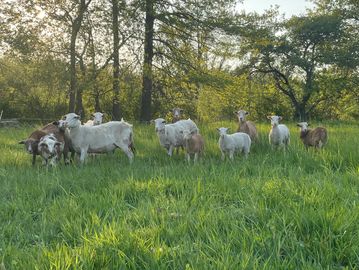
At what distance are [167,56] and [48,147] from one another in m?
11.7

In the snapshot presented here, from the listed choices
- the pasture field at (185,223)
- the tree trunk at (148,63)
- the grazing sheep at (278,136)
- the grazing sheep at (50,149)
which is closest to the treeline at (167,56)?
the tree trunk at (148,63)

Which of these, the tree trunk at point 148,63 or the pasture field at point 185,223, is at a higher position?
the tree trunk at point 148,63

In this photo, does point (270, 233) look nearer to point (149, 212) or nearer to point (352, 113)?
point (149, 212)

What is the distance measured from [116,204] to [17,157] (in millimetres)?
6286

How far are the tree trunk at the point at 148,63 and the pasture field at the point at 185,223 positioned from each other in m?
13.0

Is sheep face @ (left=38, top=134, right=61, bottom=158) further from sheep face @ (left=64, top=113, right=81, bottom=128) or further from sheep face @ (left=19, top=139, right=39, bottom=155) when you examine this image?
sheep face @ (left=64, top=113, right=81, bottom=128)

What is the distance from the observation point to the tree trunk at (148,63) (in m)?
18.6

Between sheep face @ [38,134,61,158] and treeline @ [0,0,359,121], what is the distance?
8.94m

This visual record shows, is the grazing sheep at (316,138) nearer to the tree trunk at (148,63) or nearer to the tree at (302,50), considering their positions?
the tree trunk at (148,63)

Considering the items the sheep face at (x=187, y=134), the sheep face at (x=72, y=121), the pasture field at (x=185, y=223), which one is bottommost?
the pasture field at (x=185, y=223)

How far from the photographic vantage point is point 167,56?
19625 millimetres

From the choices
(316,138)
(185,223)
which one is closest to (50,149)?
(185,223)

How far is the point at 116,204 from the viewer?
15.8 feet

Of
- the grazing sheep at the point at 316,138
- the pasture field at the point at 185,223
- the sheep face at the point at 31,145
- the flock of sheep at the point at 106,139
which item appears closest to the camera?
the pasture field at the point at 185,223
